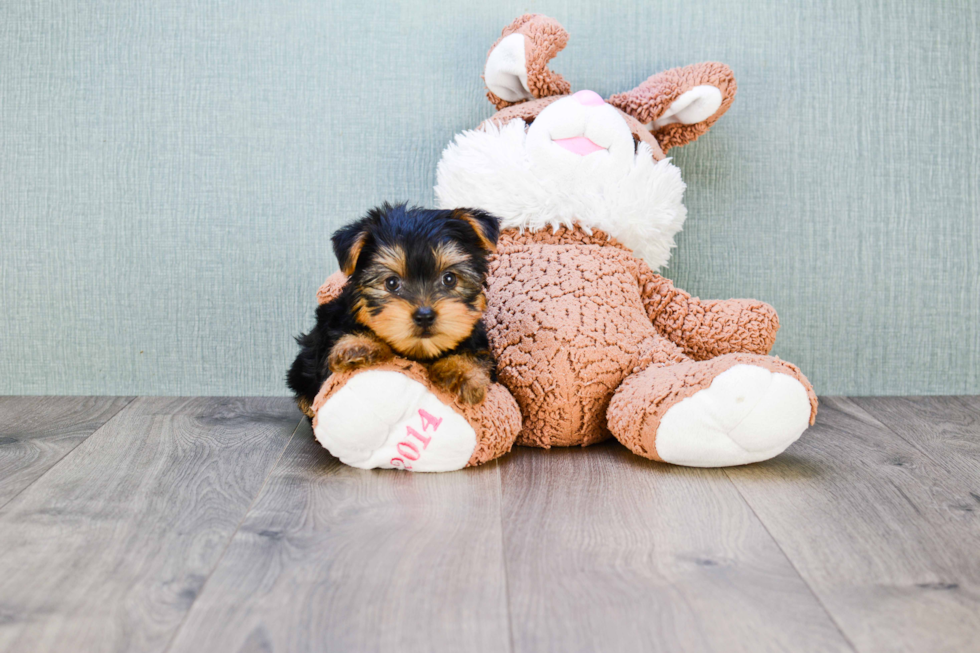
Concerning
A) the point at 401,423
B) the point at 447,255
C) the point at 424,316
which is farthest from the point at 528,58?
the point at 401,423

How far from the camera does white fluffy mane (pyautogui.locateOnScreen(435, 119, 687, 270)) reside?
199 centimetres

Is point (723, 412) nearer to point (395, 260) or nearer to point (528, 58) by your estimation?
point (395, 260)

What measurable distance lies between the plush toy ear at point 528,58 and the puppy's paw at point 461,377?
0.92 metres

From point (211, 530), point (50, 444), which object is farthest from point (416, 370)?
point (50, 444)

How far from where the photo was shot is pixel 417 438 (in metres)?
1.66

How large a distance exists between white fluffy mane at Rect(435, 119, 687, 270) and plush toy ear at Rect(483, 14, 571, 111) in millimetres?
173

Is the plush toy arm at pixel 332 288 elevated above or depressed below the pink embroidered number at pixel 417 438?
above

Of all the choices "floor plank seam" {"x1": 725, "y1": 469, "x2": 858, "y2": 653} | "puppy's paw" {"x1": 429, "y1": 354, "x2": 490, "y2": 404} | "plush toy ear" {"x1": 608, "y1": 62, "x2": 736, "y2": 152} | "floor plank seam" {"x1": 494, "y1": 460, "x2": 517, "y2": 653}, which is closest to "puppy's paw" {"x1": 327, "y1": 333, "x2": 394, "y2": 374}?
"puppy's paw" {"x1": 429, "y1": 354, "x2": 490, "y2": 404}

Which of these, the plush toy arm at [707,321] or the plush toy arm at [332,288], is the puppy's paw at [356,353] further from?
the plush toy arm at [707,321]

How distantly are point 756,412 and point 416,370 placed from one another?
29.9 inches

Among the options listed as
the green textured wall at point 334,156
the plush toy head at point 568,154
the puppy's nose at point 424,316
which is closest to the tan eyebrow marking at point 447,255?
the puppy's nose at point 424,316

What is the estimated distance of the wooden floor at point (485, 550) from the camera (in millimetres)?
1056

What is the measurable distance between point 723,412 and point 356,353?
821 millimetres

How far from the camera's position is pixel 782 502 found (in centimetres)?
154
